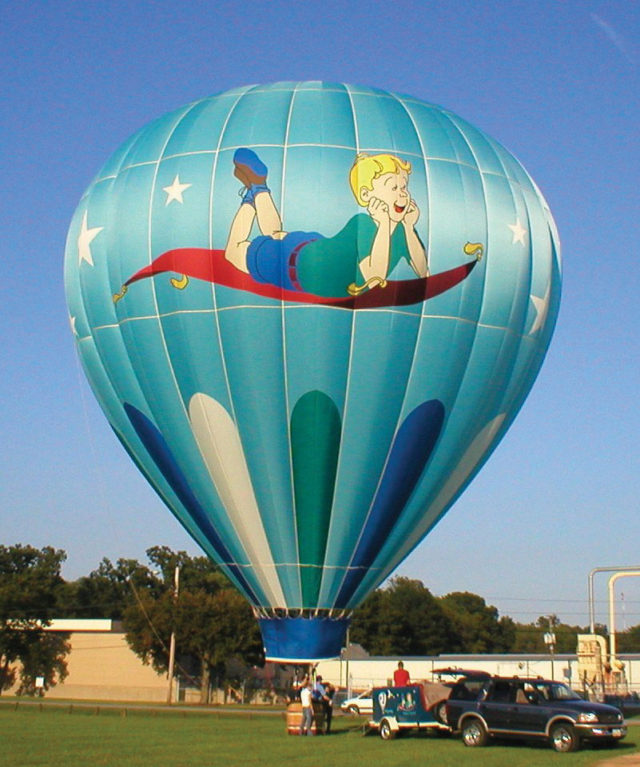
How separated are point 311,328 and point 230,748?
24.7ft

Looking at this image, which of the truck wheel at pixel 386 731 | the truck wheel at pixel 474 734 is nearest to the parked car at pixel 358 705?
the truck wheel at pixel 386 731

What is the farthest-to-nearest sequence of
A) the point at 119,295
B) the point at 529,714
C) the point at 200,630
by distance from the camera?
1. the point at 200,630
2. the point at 119,295
3. the point at 529,714

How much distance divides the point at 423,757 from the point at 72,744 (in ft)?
19.4

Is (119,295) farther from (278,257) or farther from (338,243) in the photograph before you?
(338,243)

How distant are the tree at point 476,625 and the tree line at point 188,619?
123mm

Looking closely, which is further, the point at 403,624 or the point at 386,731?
the point at 403,624

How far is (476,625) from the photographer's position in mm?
93312

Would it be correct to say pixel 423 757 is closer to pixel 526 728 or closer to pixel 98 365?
pixel 526 728

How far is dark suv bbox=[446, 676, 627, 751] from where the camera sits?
59.0ft

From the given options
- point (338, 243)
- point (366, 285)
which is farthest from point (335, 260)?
point (366, 285)

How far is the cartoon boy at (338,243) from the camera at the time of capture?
783 inches

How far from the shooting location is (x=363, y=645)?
3041 inches

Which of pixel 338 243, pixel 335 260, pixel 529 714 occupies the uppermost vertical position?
pixel 338 243

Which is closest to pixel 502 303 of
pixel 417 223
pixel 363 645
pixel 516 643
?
pixel 417 223
